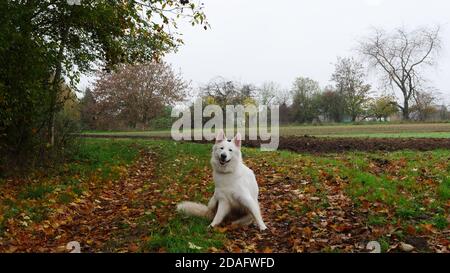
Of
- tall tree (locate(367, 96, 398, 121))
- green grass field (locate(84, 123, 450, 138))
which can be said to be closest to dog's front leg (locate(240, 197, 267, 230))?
green grass field (locate(84, 123, 450, 138))

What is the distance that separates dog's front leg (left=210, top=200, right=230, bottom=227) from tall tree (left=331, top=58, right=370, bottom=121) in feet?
170

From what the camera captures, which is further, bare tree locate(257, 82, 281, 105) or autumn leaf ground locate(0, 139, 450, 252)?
bare tree locate(257, 82, 281, 105)

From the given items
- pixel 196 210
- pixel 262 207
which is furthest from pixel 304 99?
pixel 196 210

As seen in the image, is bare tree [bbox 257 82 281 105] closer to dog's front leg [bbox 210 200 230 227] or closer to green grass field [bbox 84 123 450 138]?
green grass field [bbox 84 123 450 138]

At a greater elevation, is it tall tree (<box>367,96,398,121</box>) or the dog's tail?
tall tree (<box>367,96,398,121</box>)

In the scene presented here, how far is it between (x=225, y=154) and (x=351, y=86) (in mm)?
53759

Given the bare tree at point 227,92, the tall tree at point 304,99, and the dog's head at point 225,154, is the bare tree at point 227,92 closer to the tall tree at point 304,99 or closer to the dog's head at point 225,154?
the tall tree at point 304,99

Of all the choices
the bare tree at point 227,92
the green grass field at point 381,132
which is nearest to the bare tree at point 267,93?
the bare tree at point 227,92

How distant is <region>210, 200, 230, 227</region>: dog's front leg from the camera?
6781 mm

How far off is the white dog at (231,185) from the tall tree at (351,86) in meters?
51.6

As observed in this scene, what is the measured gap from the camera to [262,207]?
27.1 ft

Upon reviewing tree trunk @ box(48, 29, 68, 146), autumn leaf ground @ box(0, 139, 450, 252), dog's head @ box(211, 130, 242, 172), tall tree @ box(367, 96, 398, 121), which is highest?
tall tree @ box(367, 96, 398, 121)

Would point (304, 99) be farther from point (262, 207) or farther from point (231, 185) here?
point (231, 185)
